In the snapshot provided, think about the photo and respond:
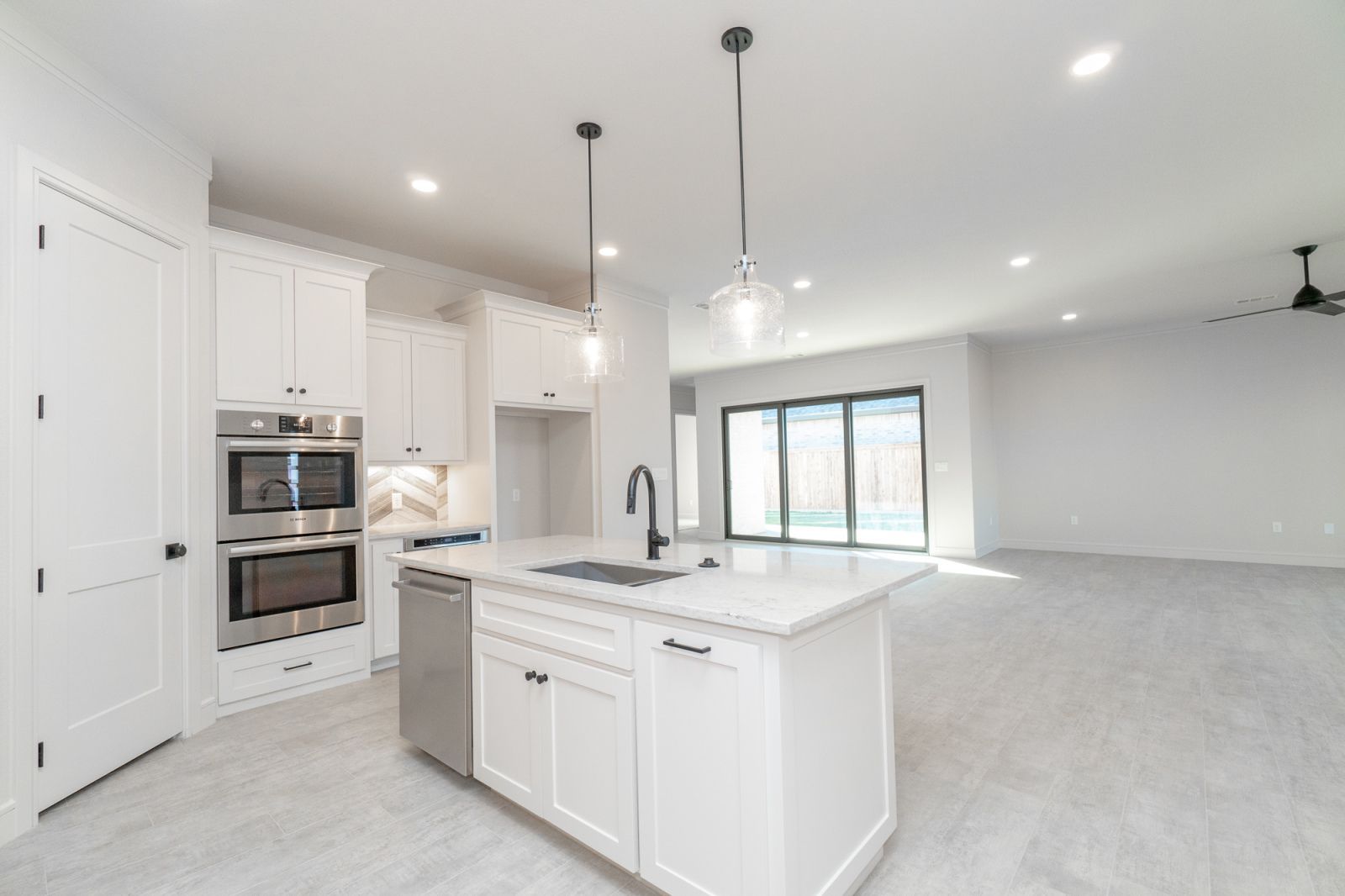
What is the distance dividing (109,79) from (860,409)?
7.64m

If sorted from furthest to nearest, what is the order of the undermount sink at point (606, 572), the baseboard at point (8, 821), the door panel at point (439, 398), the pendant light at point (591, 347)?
1. the door panel at point (439, 398)
2. the pendant light at point (591, 347)
3. the undermount sink at point (606, 572)
4. the baseboard at point (8, 821)

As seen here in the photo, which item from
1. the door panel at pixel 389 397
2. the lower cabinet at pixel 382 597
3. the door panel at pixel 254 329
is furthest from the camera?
the door panel at pixel 389 397

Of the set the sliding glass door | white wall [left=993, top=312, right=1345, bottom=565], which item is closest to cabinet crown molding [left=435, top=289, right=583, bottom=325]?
the sliding glass door

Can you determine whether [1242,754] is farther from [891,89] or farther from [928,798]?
[891,89]

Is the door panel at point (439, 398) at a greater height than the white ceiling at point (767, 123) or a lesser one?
lesser

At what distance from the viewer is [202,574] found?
2.91 metres

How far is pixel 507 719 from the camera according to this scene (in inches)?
83.5

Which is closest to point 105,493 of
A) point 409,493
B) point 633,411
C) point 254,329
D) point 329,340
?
point 254,329

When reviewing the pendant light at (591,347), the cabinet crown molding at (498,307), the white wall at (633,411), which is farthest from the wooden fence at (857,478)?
the pendant light at (591,347)

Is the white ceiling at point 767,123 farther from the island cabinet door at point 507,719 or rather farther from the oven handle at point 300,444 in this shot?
the island cabinet door at point 507,719

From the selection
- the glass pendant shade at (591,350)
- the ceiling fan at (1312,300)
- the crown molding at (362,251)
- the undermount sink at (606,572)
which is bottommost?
the undermount sink at (606,572)

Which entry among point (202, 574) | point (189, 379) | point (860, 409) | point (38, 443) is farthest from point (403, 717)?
point (860, 409)

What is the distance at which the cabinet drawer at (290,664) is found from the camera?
9.96 feet

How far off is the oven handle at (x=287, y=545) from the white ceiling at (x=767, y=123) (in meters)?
1.91
